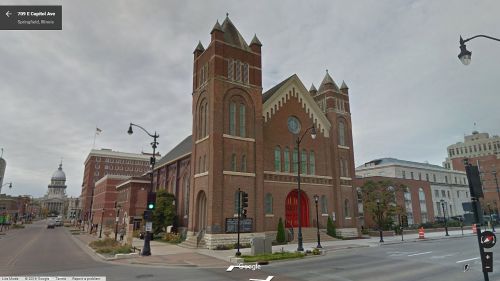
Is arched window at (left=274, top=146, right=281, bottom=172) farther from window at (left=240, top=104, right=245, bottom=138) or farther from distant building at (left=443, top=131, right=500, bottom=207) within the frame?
distant building at (left=443, top=131, right=500, bottom=207)

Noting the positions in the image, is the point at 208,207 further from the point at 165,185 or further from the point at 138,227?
the point at 138,227

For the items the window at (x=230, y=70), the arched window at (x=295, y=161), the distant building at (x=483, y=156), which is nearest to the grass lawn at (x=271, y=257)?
the arched window at (x=295, y=161)

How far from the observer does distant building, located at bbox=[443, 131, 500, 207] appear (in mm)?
100200

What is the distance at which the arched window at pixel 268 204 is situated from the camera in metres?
34.0

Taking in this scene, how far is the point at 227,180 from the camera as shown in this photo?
102 ft

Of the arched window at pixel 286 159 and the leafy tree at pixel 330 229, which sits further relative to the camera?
the arched window at pixel 286 159

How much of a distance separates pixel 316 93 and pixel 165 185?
26562 mm

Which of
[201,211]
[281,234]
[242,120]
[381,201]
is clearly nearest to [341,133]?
[381,201]

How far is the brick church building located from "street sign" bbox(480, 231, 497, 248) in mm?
22507

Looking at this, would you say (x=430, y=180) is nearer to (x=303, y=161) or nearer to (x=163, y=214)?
(x=303, y=161)

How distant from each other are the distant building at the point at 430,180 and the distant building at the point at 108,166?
278 ft

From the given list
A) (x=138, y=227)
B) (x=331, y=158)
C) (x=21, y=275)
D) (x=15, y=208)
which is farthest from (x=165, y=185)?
(x=15, y=208)

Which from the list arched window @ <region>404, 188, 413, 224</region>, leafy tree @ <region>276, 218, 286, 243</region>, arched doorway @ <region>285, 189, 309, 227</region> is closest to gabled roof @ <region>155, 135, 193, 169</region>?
arched doorway @ <region>285, 189, 309, 227</region>

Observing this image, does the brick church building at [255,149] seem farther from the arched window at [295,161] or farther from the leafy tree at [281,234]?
the leafy tree at [281,234]
